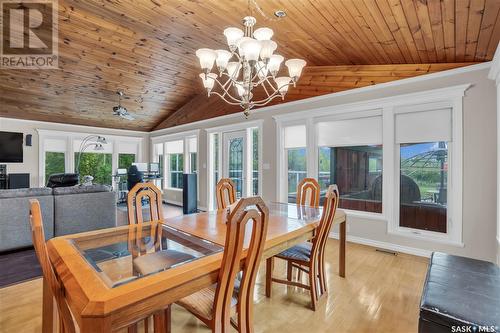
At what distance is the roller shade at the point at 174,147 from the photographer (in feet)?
23.8

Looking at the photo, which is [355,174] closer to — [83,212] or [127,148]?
[83,212]

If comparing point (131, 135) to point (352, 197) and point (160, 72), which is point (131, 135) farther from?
point (352, 197)

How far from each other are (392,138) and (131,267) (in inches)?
141

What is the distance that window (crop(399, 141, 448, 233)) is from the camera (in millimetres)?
3215

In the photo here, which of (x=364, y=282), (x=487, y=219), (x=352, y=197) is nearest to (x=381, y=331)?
(x=364, y=282)

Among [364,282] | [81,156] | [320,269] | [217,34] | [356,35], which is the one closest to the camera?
[320,269]

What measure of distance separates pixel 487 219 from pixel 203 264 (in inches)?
134

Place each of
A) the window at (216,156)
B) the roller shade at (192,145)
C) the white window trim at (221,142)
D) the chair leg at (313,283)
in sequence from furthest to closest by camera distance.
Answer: the roller shade at (192,145), the window at (216,156), the white window trim at (221,142), the chair leg at (313,283)

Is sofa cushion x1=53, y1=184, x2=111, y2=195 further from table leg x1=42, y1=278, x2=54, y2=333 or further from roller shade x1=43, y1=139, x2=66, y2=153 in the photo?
roller shade x1=43, y1=139, x2=66, y2=153

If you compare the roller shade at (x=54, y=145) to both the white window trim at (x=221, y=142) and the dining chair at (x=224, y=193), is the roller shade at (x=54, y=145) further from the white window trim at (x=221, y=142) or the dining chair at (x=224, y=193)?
the dining chair at (x=224, y=193)

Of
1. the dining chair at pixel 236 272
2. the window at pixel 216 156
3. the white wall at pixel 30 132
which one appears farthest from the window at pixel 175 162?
the dining chair at pixel 236 272

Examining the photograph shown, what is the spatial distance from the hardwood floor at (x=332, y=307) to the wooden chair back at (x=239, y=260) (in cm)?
62

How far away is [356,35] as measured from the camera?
9.05 ft

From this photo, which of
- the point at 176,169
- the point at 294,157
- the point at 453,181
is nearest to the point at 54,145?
the point at 176,169
